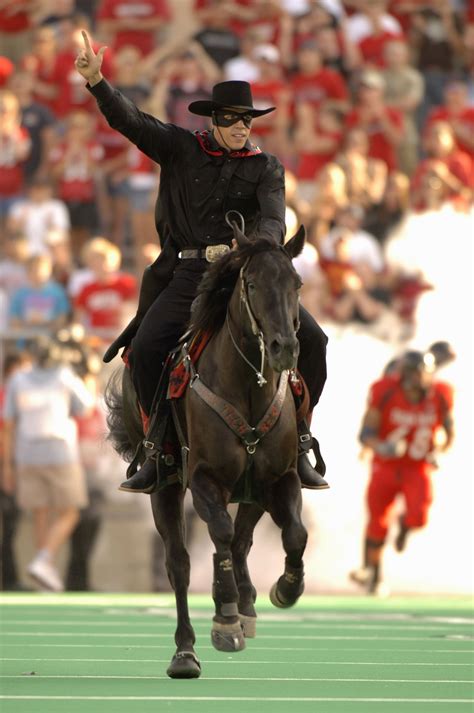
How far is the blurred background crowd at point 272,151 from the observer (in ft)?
58.6

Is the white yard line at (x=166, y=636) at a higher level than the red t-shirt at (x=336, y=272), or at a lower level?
lower

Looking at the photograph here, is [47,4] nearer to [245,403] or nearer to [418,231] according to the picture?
[418,231]

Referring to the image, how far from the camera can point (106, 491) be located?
17047 millimetres

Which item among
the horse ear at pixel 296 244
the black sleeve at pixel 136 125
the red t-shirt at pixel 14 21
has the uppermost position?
the red t-shirt at pixel 14 21

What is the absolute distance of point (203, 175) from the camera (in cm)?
990

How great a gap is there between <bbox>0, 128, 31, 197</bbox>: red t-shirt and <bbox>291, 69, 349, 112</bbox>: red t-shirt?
2.99 m

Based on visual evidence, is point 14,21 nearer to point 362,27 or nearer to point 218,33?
point 218,33

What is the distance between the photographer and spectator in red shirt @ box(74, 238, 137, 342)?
17.9m

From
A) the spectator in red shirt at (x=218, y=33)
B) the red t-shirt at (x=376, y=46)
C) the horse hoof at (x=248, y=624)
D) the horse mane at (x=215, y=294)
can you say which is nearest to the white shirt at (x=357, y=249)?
the red t-shirt at (x=376, y=46)

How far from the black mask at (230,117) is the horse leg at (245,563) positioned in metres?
2.09

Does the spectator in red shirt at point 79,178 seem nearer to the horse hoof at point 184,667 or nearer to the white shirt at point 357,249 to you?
the white shirt at point 357,249

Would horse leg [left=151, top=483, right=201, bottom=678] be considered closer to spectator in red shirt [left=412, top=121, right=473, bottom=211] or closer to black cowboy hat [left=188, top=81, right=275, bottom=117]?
black cowboy hat [left=188, top=81, right=275, bottom=117]

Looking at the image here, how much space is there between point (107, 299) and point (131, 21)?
4543 mm

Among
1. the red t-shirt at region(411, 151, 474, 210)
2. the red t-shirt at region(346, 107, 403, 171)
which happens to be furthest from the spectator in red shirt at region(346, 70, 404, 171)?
the red t-shirt at region(411, 151, 474, 210)
